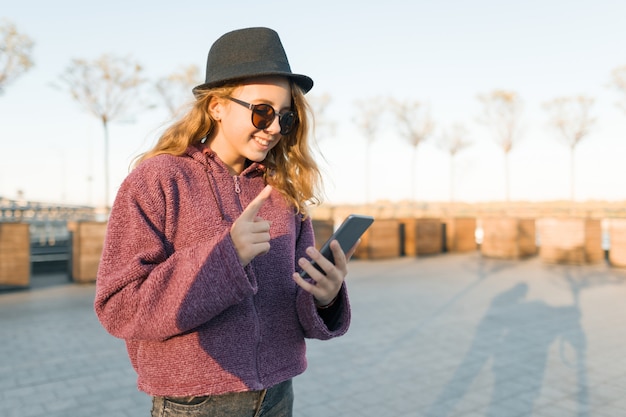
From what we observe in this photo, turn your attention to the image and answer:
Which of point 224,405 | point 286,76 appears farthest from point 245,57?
point 224,405

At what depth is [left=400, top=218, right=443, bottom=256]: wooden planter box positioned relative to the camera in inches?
625

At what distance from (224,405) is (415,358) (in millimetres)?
4385

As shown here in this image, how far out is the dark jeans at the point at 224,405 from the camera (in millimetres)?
1495

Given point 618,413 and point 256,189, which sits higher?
point 256,189

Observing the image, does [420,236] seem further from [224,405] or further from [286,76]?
[224,405]

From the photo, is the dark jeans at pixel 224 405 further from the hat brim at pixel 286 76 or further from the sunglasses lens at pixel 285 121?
the hat brim at pixel 286 76

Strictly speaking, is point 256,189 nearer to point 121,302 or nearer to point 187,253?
point 187,253

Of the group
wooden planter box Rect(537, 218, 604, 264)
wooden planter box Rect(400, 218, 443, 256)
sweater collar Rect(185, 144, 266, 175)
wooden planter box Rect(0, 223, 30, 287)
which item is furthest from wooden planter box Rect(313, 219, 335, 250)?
sweater collar Rect(185, 144, 266, 175)

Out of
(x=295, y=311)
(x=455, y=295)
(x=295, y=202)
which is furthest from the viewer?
(x=455, y=295)

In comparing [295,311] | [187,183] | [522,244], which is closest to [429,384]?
[295,311]

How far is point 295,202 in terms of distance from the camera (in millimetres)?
1825

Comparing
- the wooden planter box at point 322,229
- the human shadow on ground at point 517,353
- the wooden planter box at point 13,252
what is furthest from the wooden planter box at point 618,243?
the wooden planter box at point 13,252

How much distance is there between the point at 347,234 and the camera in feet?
5.68

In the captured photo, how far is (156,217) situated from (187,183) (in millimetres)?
149
